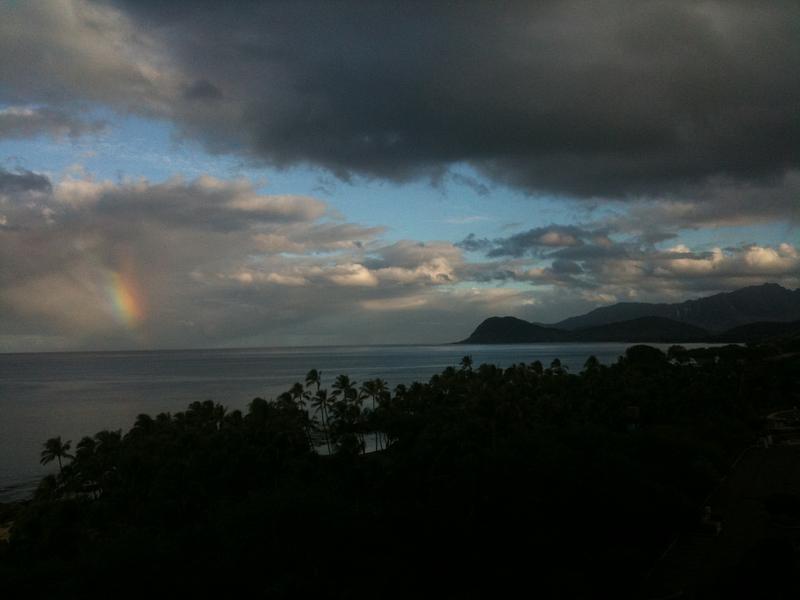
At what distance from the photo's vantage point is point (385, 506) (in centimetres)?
2780

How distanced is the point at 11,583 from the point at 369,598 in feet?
36.6

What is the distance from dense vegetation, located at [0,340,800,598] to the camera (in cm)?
2028

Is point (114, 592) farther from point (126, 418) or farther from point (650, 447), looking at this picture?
point (126, 418)

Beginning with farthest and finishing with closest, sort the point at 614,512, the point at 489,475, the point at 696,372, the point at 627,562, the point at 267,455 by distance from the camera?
the point at 696,372 < the point at 267,455 < the point at 489,475 < the point at 614,512 < the point at 627,562

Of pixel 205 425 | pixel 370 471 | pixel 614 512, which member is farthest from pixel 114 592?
pixel 205 425

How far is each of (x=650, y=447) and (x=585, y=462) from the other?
20.4 feet

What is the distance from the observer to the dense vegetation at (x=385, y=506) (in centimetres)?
2028

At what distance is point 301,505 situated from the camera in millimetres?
23266

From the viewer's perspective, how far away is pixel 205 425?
4991 cm

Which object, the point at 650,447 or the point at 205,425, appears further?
the point at 205,425

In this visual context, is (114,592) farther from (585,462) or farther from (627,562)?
(585,462)

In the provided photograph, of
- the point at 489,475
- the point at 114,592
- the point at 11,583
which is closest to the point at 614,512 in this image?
the point at 489,475

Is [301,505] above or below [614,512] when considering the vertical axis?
above

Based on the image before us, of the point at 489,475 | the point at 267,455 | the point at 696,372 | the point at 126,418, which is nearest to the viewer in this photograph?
the point at 489,475
